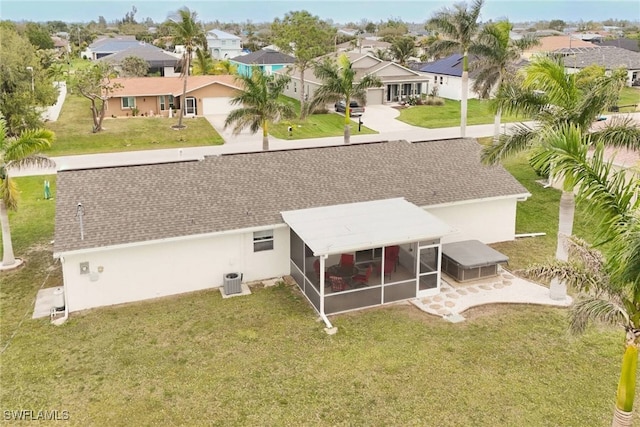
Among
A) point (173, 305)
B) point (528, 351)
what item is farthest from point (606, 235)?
point (173, 305)

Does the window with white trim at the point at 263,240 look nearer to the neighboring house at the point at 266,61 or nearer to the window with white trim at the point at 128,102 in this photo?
the window with white trim at the point at 128,102

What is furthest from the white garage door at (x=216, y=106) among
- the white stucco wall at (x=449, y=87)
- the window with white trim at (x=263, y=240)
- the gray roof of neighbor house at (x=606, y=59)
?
the gray roof of neighbor house at (x=606, y=59)

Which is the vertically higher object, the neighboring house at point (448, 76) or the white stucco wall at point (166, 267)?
the neighboring house at point (448, 76)

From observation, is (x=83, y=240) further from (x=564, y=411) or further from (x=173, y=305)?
(x=564, y=411)

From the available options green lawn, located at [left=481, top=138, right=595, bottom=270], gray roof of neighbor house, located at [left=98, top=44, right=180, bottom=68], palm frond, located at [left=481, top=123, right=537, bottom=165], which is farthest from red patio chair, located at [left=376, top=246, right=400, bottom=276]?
gray roof of neighbor house, located at [left=98, top=44, right=180, bottom=68]

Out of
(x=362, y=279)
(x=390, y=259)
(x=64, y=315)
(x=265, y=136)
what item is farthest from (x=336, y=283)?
(x=265, y=136)

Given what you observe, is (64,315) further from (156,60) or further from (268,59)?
(156,60)
